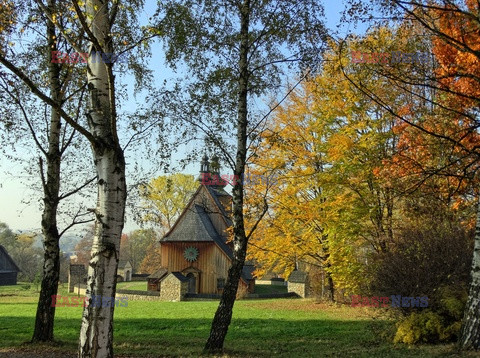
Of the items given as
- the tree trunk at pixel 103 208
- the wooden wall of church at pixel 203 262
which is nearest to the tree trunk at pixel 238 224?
the tree trunk at pixel 103 208

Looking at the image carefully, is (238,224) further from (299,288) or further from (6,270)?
(6,270)

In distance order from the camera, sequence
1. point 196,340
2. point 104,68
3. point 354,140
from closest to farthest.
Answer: point 104,68, point 196,340, point 354,140

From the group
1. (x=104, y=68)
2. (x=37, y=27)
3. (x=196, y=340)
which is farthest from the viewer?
(x=196, y=340)

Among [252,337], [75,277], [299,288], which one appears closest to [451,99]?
[252,337]

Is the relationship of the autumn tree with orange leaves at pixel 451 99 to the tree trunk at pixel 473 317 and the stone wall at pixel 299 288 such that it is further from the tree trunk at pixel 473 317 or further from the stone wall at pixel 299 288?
the stone wall at pixel 299 288

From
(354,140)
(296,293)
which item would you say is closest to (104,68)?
(354,140)

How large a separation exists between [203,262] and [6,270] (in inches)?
1170

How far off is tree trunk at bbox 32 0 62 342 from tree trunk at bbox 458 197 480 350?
842 cm

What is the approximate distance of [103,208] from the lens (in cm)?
471

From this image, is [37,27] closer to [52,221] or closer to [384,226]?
[52,221]

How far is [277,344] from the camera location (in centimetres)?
1009

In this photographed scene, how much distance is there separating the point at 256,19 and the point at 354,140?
8163mm

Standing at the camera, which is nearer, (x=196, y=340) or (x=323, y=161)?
(x=196, y=340)

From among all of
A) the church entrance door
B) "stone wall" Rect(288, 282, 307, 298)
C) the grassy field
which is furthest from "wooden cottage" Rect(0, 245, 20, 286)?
the grassy field
